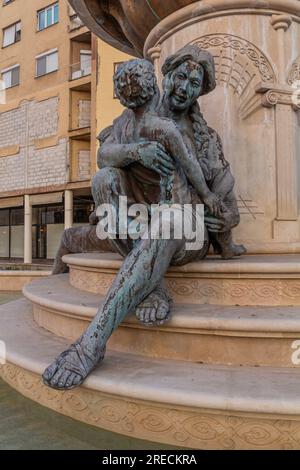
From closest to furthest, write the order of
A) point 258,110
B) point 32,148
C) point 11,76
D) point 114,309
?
1. point 114,309
2. point 258,110
3. point 32,148
4. point 11,76

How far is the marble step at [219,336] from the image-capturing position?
6.02 feet

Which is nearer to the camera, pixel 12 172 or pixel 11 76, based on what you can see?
pixel 12 172

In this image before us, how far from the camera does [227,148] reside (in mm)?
3189

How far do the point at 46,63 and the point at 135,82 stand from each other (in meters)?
18.7

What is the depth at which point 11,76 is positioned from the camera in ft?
66.5

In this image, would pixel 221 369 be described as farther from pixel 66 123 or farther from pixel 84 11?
pixel 66 123

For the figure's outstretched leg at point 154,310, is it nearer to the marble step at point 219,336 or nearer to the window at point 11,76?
the marble step at point 219,336

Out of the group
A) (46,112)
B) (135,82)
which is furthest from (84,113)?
(135,82)

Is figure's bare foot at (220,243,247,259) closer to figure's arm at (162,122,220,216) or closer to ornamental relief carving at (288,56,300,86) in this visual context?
figure's arm at (162,122,220,216)

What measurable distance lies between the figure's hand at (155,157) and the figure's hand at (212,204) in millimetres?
309

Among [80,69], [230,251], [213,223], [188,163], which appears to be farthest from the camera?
[80,69]

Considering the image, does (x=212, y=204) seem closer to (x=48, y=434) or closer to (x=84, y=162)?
(x=48, y=434)

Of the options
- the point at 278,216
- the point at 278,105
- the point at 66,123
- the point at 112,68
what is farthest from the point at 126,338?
the point at 66,123
